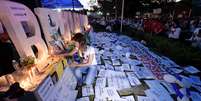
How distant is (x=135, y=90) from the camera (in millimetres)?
2041

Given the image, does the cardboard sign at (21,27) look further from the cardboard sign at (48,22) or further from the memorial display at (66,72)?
the cardboard sign at (48,22)

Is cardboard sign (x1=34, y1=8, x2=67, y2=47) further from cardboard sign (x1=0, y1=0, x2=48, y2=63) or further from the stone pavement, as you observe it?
the stone pavement

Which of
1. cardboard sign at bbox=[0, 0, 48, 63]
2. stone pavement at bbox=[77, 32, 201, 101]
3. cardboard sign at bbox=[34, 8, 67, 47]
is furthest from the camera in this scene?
stone pavement at bbox=[77, 32, 201, 101]

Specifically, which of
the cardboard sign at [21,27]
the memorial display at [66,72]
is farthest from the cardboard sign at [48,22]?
the cardboard sign at [21,27]

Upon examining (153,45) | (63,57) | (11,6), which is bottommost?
(153,45)

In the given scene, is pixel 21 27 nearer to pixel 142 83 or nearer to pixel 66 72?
pixel 66 72

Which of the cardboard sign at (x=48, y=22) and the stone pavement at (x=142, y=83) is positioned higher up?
the cardboard sign at (x=48, y=22)

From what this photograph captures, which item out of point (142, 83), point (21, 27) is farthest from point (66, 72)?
point (142, 83)

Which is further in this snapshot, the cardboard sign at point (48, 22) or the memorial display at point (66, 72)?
the cardboard sign at point (48, 22)

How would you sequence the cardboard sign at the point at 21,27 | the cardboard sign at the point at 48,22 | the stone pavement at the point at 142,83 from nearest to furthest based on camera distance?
the cardboard sign at the point at 21,27
the cardboard sign at the point at 48,22
the stone pavement at the point at 142,83

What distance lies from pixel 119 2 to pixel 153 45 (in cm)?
968

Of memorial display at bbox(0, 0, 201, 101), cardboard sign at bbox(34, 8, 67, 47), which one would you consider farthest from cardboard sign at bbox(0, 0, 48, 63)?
cardboard sign at bbox(34, 8, 67, 47)

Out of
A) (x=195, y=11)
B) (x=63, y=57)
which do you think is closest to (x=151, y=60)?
(x=63, y=57)

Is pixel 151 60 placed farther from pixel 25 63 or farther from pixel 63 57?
pixel 25 63
